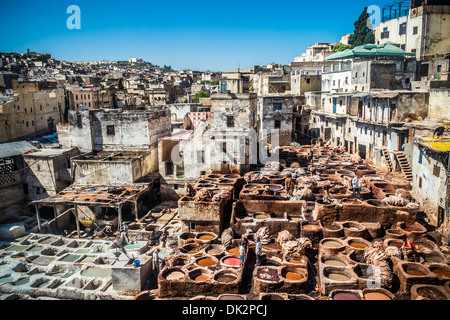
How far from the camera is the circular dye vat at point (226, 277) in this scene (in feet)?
44.2

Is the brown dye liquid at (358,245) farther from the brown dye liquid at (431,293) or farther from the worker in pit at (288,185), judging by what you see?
the worker in pit at (288,185)

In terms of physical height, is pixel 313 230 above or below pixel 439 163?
below

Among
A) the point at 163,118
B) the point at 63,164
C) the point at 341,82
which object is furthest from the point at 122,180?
the point at 341,82

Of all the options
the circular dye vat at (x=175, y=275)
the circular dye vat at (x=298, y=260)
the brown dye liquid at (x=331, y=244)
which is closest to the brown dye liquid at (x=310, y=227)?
→ the brown dye liquid at (x=331, y=244)

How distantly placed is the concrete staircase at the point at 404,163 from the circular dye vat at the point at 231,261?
14.4m

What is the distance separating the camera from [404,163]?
24.0 m

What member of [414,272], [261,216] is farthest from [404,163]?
[414,272]

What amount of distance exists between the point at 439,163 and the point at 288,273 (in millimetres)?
9154

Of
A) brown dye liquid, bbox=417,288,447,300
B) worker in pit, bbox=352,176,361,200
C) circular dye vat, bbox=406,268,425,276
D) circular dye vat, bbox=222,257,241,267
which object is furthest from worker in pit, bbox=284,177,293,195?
brown dye liquid, bbox=417,288,447,300

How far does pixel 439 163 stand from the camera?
16.5 meters

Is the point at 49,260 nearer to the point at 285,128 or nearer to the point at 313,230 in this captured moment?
the point at 313,230

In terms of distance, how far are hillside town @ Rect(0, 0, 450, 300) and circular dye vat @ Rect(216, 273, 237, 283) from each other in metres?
0.08
